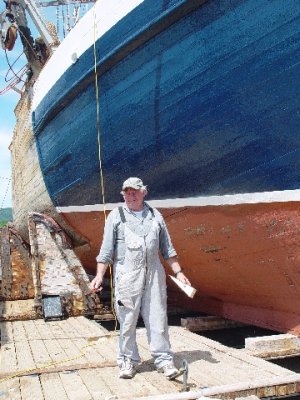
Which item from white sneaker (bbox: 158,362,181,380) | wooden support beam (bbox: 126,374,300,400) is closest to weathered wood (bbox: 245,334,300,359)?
wooden support beam (bbox: 126,374,300,400)

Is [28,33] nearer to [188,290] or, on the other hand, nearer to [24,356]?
[24,356]

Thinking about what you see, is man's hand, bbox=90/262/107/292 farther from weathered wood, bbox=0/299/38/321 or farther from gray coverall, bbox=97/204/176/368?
weathered wood, bbox=0/299/38/321

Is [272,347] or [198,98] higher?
[198,98]

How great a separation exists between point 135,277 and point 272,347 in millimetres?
1454

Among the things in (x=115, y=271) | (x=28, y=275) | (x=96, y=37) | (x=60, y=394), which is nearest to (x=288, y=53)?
(x=115, y=271)

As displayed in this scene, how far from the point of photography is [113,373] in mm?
3201

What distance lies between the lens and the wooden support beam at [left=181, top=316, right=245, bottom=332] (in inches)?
192

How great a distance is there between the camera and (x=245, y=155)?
385cm

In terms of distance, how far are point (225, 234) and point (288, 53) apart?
5.15 ft

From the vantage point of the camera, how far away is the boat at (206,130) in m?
3.62

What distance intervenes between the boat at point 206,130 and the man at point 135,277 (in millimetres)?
1085

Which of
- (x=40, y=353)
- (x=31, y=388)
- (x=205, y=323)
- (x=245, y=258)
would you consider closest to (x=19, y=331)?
(x=40, y=353)

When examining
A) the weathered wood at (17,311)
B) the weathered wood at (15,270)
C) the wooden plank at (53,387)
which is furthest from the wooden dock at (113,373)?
the weathered wood at (15,270)

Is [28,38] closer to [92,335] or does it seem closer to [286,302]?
[92,335]
